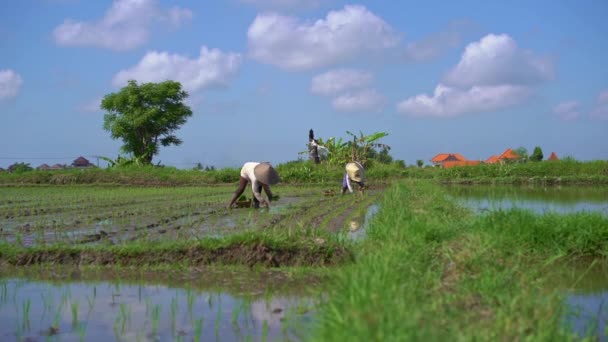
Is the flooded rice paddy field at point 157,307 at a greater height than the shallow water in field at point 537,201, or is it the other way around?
the shallow water in field at point 537,201

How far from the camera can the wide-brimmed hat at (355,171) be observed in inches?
532

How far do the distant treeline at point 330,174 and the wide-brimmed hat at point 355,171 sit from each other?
7692mm

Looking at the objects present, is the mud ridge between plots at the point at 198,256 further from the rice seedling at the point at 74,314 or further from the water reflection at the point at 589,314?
the water reflection at the point at 589,314

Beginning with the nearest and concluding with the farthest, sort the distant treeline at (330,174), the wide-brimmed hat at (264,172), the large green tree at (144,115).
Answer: the wide-brimmed hat at (264,172)
the distant treeline at (330,174)
the large green tree at (144,115)

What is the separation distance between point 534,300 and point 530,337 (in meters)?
0.56

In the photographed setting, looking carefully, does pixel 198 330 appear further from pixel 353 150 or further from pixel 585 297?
pixel 353 150

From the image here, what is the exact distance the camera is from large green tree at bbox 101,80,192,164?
109 ft

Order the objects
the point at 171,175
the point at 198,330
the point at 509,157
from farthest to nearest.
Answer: the point at 509,157 → the point at 171,175 → the point at 198,330

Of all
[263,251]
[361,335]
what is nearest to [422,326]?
[361,335]

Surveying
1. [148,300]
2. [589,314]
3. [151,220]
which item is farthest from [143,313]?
[151,220]

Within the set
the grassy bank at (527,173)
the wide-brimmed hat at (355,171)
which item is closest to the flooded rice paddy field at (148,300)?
the wide-brimmed hat at (355,171)

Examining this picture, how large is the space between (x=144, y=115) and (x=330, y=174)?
14518 millimetres

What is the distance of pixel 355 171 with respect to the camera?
44.8ft

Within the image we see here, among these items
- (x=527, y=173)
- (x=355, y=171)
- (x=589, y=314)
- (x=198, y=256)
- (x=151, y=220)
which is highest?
(x=355, y=171)
